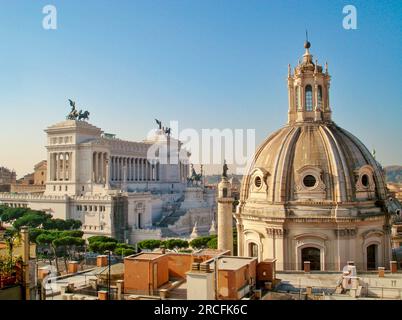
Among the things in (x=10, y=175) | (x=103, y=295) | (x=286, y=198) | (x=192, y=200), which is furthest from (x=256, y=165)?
(x=10, y=175)

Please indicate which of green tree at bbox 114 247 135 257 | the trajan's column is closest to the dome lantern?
the trajan's column

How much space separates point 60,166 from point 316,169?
64810mm

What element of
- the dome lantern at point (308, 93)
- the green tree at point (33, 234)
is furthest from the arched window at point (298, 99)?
the green tree at point (33, 234)

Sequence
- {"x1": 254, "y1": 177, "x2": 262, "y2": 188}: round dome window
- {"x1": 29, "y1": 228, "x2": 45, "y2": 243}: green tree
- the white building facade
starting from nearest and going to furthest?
{"x1": 254, "y1": 177, "x2": 262, "y2": 188}: round dome window
{"x1": 29, "y1": 228, "x2": 45, "y2": 243}: green tree
the white building facade

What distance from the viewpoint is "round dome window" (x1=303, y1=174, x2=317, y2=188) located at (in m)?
25.1

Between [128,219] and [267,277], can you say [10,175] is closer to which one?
[128,219]

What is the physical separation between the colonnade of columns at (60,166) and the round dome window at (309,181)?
202 feet

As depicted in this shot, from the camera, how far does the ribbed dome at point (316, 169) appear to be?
25.0 metres

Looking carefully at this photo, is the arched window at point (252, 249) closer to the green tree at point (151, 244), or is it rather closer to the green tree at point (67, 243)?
the green tree at point (151, 244)

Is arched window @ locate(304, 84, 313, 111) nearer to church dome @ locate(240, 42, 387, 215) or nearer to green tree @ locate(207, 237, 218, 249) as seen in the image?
church dome @ locate(240, 42, 387, 215)

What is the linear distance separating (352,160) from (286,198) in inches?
165

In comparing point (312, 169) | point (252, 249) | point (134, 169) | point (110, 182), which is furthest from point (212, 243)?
point (134, 169)

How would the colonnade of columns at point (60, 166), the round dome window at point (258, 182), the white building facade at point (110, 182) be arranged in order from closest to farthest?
the round dome window at point (258, 182) < the white building facade at point (110, 182) < the colonnade of columns at point (60, 166)

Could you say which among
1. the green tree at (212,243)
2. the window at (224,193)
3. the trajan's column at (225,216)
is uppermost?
the window at (224,193)
